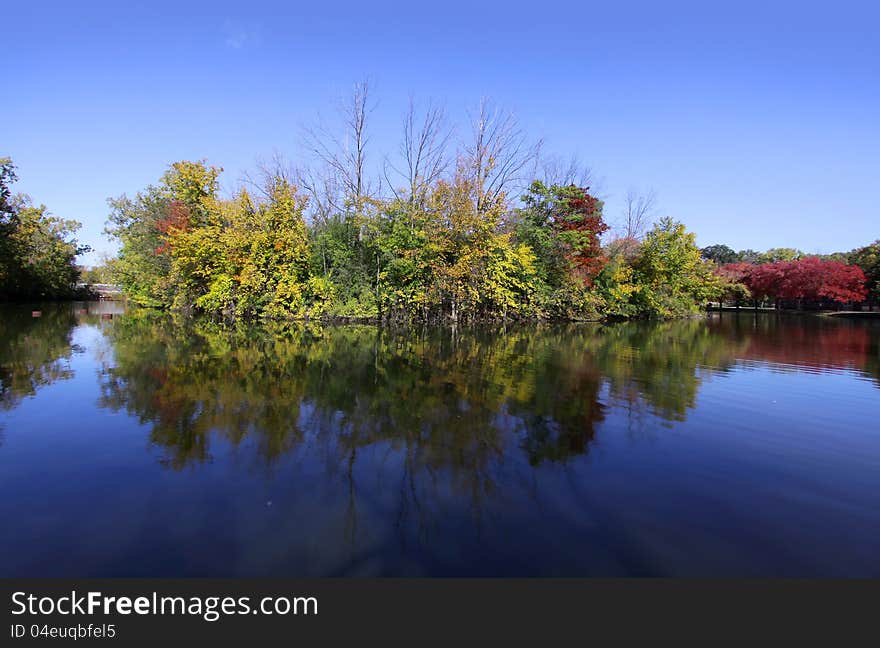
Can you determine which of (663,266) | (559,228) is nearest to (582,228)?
(559,228)

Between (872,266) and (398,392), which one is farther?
(872,266)

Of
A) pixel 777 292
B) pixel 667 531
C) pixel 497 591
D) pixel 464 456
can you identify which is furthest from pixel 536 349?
pixel 777 292

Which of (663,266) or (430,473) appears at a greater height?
(663,266)

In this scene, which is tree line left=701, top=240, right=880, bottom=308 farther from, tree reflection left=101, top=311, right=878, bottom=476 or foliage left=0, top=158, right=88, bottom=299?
foliage left=0, top=158, right=88, bottom=299

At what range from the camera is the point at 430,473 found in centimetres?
475

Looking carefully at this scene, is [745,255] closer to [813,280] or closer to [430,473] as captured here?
[813,280]

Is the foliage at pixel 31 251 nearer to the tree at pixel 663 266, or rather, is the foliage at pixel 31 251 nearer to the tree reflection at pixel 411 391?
the tree reflection at pixel 411 391

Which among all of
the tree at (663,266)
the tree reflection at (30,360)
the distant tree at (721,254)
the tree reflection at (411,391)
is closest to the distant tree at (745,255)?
the distant tree at (721,254)

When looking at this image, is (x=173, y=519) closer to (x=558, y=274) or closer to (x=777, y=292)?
(x=558, y=274)

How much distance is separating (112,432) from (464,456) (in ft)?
14.5

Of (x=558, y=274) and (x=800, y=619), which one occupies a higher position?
(x=558, y=274)

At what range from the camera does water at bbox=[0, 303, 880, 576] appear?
10.8 ft

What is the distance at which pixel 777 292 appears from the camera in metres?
49.1

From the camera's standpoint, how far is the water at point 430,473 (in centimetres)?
330
